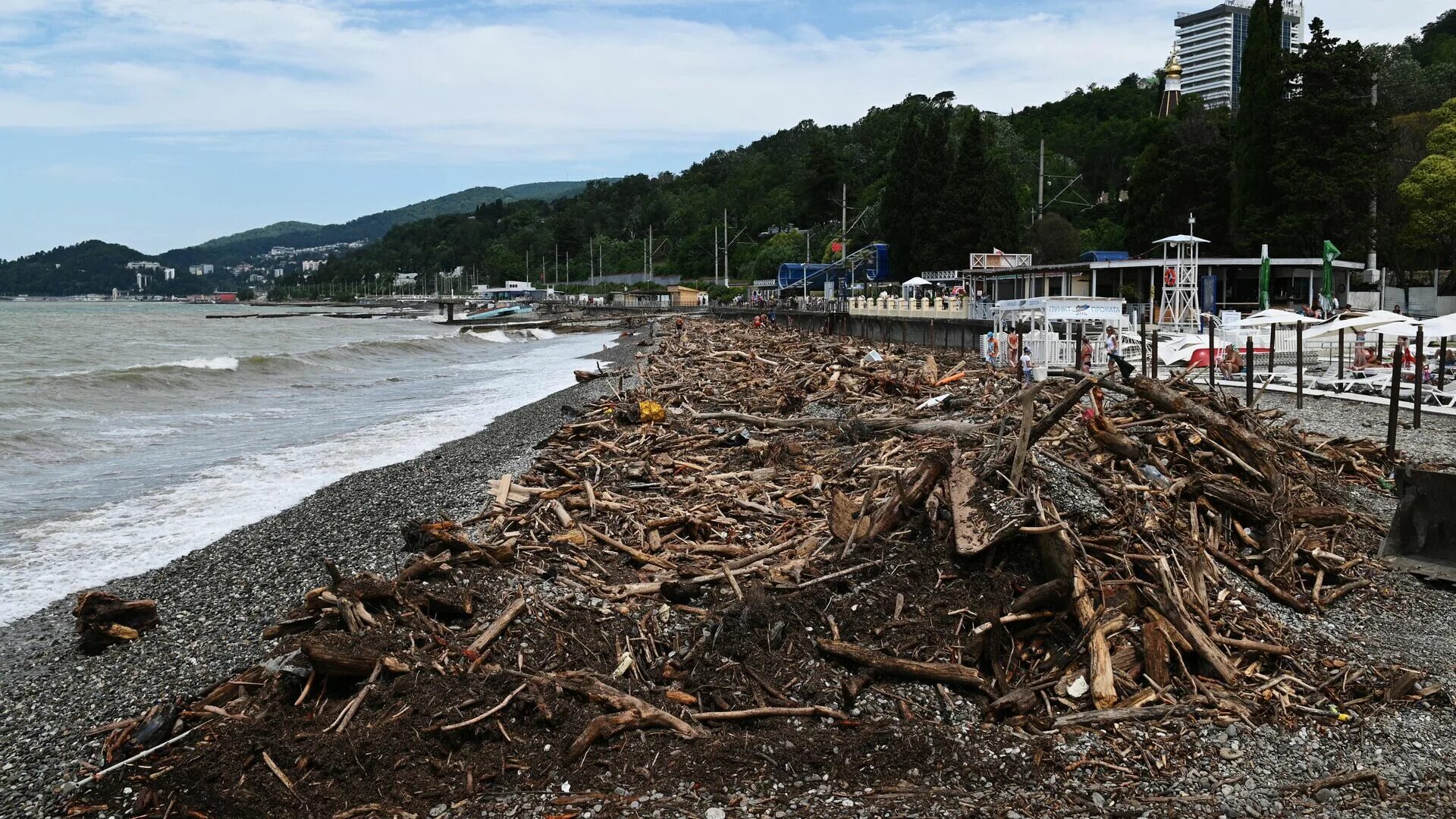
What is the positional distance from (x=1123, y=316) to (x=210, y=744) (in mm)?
30230

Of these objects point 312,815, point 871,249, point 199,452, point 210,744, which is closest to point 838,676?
point 312,815

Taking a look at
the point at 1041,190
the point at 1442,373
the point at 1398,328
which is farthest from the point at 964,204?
the point at 1442,373

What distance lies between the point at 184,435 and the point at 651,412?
37.2 feet

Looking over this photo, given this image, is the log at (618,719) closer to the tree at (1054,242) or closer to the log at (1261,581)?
the log at (1261,581)

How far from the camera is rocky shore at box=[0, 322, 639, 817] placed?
6.44m

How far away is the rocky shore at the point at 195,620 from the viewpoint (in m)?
6.44

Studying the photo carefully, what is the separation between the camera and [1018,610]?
6.82 m

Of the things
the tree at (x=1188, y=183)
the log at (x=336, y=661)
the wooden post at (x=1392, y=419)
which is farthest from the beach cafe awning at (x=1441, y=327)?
the tree at (x=1188, y=183)

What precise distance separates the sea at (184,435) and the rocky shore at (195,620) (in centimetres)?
68

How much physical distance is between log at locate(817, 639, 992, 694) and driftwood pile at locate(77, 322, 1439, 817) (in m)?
0.02

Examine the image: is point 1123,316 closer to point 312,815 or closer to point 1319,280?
point 1319,280

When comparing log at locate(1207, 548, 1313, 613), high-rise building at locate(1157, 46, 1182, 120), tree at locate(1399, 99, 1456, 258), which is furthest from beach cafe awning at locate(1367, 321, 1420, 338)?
high-rise building at locate(1157, 46, 1182, 120)

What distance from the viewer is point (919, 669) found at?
6402 millimetres

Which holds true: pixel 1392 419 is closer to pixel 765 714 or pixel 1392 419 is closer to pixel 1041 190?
pixel 765 714
